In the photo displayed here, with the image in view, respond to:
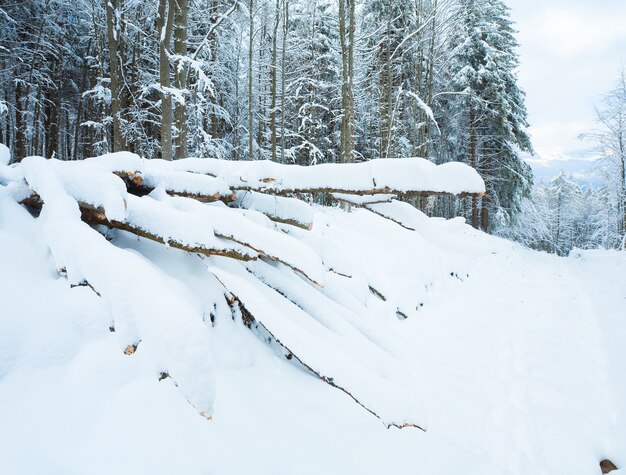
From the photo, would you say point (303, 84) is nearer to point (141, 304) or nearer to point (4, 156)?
point (4, 156)

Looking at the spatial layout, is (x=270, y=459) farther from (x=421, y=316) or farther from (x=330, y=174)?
(x=421, y=316)

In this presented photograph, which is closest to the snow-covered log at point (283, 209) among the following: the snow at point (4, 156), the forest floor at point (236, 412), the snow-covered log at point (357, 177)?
the snow-covered log at point (357, 177)

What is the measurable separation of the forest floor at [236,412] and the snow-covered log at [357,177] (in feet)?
1.51

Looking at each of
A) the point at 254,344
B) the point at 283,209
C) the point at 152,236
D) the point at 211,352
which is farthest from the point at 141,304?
the point at 283,209

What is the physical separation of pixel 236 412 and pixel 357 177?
1371 millimetres

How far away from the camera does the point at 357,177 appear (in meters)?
2.04

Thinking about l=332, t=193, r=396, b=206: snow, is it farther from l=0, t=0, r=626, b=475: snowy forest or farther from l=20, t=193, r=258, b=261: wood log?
l=20, t=193, r=258, b=261: wood log

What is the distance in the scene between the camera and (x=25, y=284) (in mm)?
1413

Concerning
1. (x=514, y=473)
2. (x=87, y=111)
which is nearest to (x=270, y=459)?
(x=514, y=473)

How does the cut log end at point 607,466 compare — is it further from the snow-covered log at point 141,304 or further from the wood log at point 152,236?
the snow-covered log at point 141,304

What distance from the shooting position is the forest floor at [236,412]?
1177mm

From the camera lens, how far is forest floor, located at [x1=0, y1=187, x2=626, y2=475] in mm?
1177

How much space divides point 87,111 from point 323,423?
88.2 ft

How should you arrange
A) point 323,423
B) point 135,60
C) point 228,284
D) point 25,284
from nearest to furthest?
point 25,284 → point 228,284 → point 323,423 → point 135,60
